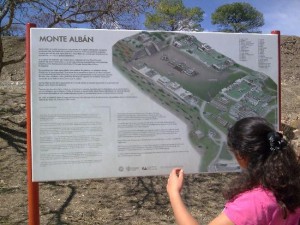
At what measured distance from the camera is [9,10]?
7152 millimetres

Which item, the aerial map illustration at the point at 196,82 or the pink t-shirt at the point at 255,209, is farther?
the aerial map illustration at the point at 196,82

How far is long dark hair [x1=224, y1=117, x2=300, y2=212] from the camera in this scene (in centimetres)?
195

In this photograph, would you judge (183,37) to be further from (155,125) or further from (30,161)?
(30,161)

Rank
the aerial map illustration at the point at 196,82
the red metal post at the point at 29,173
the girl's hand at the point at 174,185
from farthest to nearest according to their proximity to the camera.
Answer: the aerial map illustration at the point at 196,82 < the red metal post at the point at 29,173 < the girl's hand at the point at 174,185

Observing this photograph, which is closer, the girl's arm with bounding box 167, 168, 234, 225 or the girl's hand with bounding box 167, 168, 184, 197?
the girl's arm with bounding box 167, 168, 234, 225

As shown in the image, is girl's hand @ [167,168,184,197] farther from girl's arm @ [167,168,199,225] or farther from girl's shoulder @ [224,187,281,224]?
girl's shoulder @ [224,187,281,224]

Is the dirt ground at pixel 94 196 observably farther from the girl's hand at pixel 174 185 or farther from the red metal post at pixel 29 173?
the girl's hand at pixel 174 185

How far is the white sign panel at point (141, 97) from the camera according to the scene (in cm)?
330

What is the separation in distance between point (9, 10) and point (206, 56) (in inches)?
180

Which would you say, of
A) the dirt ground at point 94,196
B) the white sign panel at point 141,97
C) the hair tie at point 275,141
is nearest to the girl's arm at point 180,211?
the hair tie at point 275,141

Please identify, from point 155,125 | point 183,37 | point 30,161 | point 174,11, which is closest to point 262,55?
point 183,37

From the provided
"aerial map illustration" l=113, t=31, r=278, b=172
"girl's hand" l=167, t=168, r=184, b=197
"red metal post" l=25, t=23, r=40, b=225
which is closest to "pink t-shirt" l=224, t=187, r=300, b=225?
"girl's hand" l=167, t=168, r=184, b=197

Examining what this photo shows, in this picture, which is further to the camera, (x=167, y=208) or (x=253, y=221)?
(x=167, y=208)

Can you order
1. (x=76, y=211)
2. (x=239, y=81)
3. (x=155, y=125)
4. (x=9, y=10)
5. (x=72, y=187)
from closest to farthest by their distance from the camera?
(x=155, y=125)
(x=239, y=81)
(x=76, y=211)
(x=72, y=187)
(x=9, y=10)
